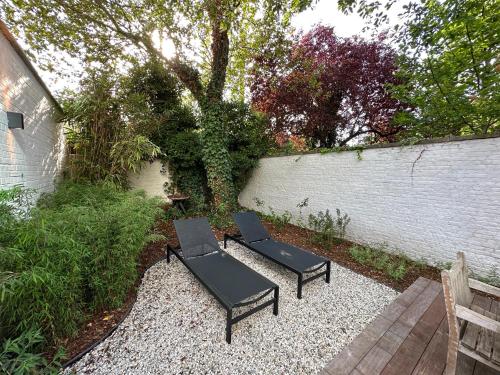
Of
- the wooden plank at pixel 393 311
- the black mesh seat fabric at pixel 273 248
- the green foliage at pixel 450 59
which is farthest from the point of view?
the green foliage at pixel 450 59

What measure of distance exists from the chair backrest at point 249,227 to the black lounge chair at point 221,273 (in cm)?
56

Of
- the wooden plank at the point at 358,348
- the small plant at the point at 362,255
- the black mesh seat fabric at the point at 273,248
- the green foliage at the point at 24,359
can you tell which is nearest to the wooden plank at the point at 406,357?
the wooden plank at the point at 358,348

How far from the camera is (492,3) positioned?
128 inches

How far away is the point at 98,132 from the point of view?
416cm

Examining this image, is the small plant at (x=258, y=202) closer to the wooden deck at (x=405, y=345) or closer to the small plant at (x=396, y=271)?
the small plant at (x=396, y=271)

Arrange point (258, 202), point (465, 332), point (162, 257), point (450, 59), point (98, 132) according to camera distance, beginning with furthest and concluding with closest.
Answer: point (258, 202) < point (98, 132) < point (450, 59) < point (162, 257) < point (465, 332)

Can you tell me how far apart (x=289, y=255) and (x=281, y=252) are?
0.14 meters

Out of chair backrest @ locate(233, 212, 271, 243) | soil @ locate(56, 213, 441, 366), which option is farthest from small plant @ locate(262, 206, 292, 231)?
chair backrest @ locate(233, 212, 271, 243)

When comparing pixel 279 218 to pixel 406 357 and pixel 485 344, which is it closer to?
pixel 406 357

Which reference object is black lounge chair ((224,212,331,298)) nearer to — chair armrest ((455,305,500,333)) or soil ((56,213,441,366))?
soil ((56,213,441,366))

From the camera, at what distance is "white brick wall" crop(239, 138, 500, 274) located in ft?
8.79

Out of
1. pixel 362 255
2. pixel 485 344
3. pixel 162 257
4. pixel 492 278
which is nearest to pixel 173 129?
pixel 162 257

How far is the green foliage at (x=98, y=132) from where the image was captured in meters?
4.05

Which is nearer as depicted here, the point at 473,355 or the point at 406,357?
the point at 473,355
